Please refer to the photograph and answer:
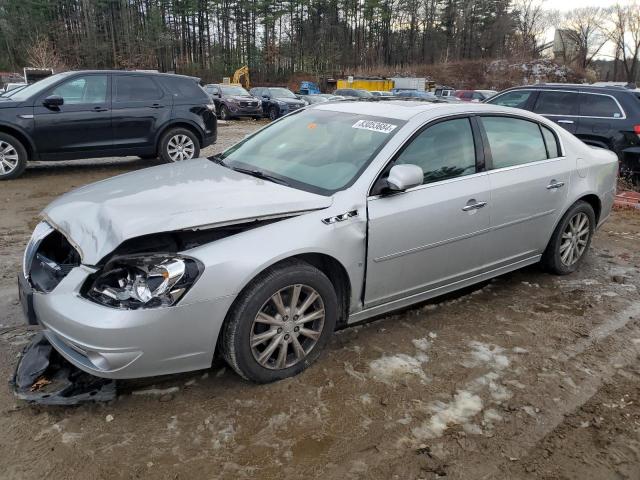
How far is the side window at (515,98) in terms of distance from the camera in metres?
9.35

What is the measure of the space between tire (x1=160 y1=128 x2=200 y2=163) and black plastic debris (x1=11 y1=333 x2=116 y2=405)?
21.5 ft

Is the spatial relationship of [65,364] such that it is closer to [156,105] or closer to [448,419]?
[448,419]

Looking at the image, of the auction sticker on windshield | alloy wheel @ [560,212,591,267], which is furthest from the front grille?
alloy wheel @ [560,212,591,267]

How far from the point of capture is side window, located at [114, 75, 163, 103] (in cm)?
870

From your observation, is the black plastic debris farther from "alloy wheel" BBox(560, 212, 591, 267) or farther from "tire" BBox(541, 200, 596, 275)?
"alloy wheel" BBox(560, 212, 591, 267)

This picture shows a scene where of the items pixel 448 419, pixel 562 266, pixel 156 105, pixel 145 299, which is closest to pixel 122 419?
pixel 145 299

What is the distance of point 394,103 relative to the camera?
159 inches

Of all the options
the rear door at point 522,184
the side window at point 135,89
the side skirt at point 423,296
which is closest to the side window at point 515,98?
the rear door at point 522,184

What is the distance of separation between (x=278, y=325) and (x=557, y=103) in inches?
314

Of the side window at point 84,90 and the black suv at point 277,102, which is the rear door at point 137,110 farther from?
the black suv at point 277,102

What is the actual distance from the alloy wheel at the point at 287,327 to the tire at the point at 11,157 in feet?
22.8

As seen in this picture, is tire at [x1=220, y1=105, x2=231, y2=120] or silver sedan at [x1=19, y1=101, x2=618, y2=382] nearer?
silver sedan at [x1=19, y1=101, x2=618, y2=382]

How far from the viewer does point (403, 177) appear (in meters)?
3.19

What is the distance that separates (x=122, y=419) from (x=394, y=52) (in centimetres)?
7170
